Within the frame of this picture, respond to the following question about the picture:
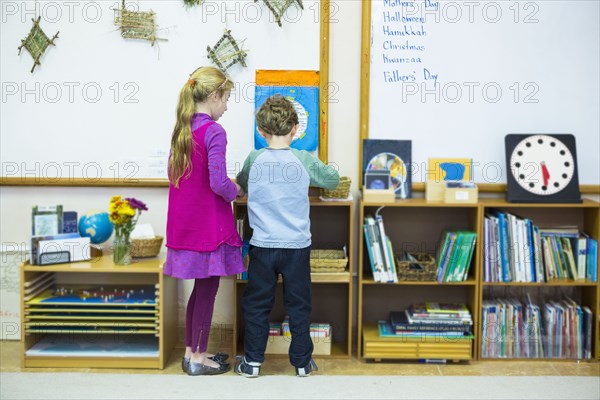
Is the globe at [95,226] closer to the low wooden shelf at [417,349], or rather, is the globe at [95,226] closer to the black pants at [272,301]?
the black pants at [272,301]

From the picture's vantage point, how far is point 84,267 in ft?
10.2

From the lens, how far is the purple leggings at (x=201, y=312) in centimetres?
306

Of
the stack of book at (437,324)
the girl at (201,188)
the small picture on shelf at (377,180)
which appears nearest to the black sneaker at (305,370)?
the stack of book at (437,324)

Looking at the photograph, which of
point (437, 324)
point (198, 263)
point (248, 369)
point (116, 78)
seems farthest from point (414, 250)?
point (116, 78)

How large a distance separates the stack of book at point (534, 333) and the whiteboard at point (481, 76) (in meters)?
0.62

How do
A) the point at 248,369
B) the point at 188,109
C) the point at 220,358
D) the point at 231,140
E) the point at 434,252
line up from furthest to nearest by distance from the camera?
the point at 434,252, the point at 231,140, the point at 220,358, the point at 248,369, the point at 188,109

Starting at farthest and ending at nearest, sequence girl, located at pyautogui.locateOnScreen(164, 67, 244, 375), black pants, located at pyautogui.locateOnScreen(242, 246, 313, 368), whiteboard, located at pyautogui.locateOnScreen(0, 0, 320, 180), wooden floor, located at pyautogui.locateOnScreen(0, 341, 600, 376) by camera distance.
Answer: whiteboard, located at pyautogui.locateOnScreen(0, 0, 320, 180), wooden floor, located at pyautogui.locateOnScreen(0, 341, 600, 376), black pants, located at pyautogui.locateOnScreen(242, 246, 313, 368), girl, located at pyautogui.locateOnScreen(164, 67, 244, 375)

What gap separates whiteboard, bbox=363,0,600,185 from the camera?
3363 millimetres

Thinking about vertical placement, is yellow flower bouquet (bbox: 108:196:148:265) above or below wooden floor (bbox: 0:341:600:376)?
above

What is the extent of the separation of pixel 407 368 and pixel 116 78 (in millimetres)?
1869

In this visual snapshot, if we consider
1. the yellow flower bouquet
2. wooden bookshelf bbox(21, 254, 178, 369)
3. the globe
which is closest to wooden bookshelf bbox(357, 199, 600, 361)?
wooden bookshelf bbox(21, 254, 178, 369)

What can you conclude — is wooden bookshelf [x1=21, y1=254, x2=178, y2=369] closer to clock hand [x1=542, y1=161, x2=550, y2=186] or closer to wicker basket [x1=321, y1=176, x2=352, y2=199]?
wicker basket [x1=321, y1=176, x2=352, y2=199]

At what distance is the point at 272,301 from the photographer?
121 inches

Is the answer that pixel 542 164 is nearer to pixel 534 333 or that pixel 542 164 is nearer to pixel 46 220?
pixel 534 333
